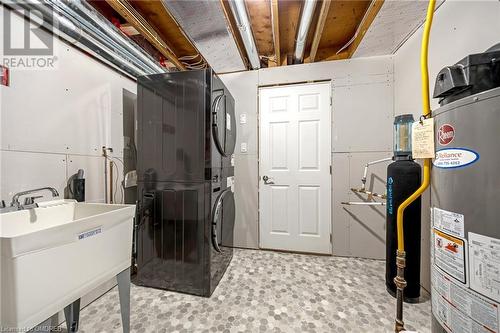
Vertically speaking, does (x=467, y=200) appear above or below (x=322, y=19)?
below

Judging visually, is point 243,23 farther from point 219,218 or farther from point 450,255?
point 450,255

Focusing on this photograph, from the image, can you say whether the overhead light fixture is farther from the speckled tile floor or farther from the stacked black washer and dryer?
the speckled tile floor

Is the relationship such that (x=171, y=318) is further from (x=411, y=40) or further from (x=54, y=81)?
(x=411, y=40)

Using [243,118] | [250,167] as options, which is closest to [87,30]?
[243,118]

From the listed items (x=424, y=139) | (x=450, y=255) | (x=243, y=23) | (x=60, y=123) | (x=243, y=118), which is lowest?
(x=450, y=255)

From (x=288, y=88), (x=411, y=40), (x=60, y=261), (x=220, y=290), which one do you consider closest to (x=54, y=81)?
(x=60, y=261)

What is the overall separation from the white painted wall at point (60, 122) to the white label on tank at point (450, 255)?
Answer: 2454 mm

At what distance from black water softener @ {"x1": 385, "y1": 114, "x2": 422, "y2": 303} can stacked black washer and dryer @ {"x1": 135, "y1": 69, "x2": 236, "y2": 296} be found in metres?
1.64

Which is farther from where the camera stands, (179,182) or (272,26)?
(272,26)

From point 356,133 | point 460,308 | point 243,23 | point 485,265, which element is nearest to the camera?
point 485,265

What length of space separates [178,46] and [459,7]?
2827 mm

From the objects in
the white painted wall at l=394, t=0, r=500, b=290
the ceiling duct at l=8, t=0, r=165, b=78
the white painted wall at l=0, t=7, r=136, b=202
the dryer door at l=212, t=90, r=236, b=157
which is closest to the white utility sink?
the white painted wall at l=0, t=7, r=136, b=202

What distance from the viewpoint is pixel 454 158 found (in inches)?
33.8

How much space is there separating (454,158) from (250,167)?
2.23 metres
